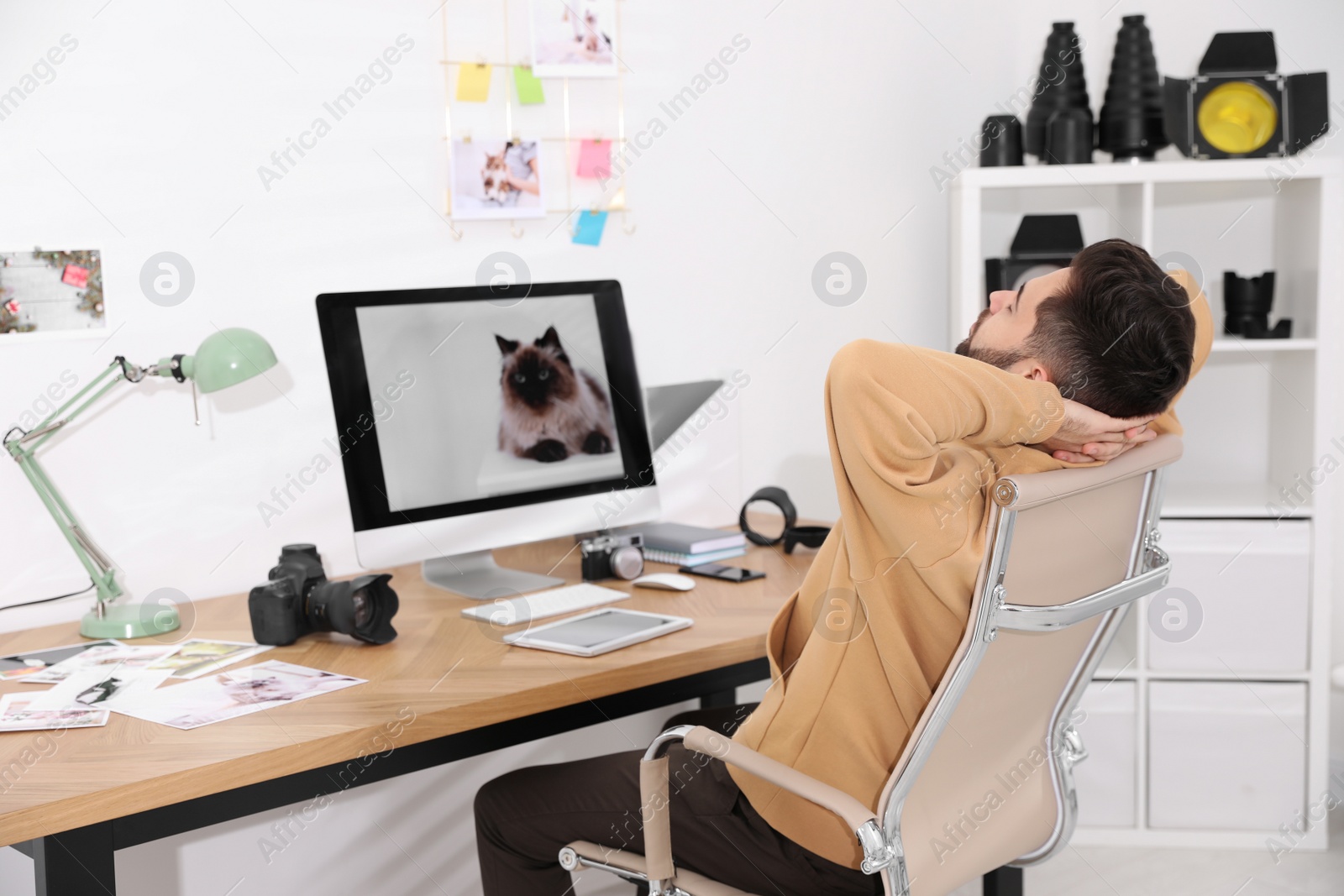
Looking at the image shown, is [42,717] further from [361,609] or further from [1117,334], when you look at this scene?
[1117,334]

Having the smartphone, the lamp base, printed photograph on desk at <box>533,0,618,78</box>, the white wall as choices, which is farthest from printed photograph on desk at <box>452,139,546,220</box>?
the lamp base

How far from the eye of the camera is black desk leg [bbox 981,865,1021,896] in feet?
5.54

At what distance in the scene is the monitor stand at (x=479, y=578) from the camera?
185cm

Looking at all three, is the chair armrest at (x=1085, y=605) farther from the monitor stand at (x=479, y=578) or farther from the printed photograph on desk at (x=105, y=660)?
the printed photograph on desk at (x=105, y=660)

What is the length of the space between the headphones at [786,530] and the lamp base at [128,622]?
1.08 m

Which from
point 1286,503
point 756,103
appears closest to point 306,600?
point 756,103

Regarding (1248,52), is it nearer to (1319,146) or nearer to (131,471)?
(1319,146)

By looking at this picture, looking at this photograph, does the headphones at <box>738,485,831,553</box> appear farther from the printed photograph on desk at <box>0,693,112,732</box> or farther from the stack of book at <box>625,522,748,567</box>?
the printed photograph on desk at <box>0,693,112,732</box>

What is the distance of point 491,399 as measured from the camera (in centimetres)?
189

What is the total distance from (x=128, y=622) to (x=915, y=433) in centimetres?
127

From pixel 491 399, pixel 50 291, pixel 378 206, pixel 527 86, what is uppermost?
pixel 527 86

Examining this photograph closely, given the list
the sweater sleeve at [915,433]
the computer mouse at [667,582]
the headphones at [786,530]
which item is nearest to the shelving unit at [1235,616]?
the headphones at [786,530]

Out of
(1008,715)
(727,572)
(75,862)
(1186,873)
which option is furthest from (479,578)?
(1186,873)

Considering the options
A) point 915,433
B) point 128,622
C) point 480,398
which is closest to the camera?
point 915,433
